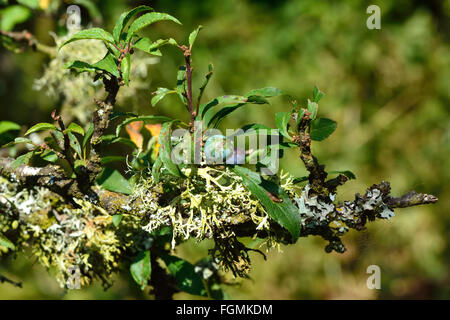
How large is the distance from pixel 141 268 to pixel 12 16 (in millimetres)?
645

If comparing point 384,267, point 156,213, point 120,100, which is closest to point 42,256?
point 156,213

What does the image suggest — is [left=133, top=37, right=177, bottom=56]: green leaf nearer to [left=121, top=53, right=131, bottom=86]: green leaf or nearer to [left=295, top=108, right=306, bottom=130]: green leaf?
[left=121, top=53, right=131, bottom=86]: green leaf

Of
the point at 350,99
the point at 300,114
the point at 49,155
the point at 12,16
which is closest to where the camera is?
the point at 300,114

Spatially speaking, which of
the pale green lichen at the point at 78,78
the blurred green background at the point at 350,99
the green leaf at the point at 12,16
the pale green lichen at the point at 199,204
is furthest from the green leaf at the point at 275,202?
the blurred green background at the point at 350,99

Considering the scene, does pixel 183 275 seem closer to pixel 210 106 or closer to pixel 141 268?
pixel 141 268

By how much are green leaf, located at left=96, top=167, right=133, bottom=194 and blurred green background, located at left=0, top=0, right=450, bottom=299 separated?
1.25 meters

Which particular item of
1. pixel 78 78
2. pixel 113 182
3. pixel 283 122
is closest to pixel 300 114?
pixel 283 122

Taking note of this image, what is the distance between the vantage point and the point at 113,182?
534 mm

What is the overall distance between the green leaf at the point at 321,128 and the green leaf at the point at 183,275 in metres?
0.30

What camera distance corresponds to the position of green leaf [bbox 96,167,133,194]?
1.74 ft

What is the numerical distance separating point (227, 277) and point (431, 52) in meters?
1.66

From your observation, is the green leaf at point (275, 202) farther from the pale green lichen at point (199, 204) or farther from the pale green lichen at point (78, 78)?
the pale green lichen at point (78, 78)

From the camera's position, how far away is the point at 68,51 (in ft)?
3.05
